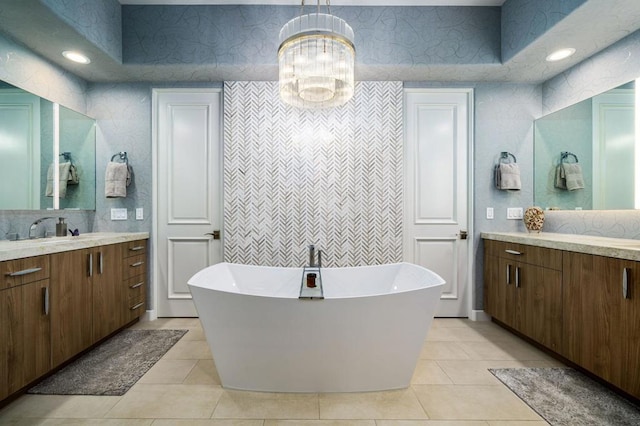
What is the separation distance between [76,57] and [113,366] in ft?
8.14

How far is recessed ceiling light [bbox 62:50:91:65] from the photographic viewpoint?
2.67 meters

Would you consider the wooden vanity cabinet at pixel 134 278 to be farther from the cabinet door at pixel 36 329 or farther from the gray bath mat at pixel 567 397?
the gray bath mat at pixel 567 397

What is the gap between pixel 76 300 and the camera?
2.25 meters

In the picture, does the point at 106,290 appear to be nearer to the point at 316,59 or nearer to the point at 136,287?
the point at 136,287

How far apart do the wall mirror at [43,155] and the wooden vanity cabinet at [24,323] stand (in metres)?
0.82

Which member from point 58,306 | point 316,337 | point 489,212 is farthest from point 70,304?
point 489,212

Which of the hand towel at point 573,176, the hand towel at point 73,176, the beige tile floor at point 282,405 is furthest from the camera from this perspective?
the hand towel at point 73,176

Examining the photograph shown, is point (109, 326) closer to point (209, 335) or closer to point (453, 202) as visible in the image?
point (209, 335)

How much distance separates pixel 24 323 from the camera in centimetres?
182

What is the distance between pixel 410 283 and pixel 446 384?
0.69 metres

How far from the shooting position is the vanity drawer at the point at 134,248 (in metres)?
2.89

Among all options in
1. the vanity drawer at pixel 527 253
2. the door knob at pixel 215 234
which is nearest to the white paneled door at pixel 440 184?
the vanity drawer at pixel 527 253

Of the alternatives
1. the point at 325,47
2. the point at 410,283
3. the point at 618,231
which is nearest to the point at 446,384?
the point at 410,283

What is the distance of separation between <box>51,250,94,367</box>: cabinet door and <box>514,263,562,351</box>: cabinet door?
332 centimetres
